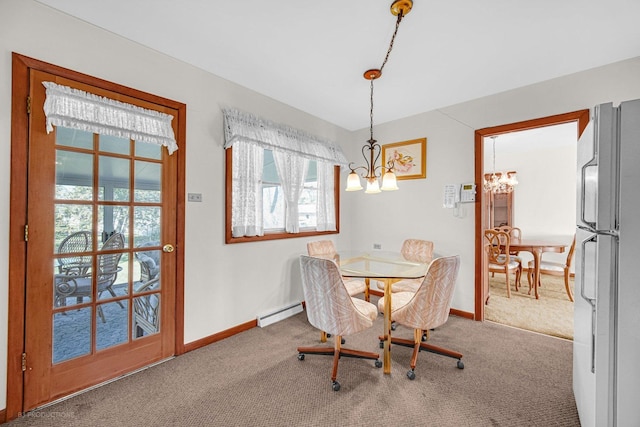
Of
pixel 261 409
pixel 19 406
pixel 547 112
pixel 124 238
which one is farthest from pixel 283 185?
pixel 547 112

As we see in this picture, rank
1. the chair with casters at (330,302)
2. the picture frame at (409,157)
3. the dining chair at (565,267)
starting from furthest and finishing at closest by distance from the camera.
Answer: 1. the dining chair at (565,267)
2. the picture frame at (409,157)
3. the chair with casters at (330,302)

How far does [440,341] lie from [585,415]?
1235mm

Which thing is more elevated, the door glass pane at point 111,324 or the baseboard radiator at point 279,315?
the door glass pane at point 111,324

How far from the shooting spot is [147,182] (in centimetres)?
217

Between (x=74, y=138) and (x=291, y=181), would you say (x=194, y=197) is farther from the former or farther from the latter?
(x=291, y=181)

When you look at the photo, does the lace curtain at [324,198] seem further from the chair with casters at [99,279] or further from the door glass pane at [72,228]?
the door glass pane at [72,228]

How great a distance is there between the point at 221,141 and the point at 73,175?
117 centimetres

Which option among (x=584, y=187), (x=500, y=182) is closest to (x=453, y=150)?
(x=584, y=187)

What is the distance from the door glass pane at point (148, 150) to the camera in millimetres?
2113

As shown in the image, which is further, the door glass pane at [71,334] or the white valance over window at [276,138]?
the white valance over window at [276,138]

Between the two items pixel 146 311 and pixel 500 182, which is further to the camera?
pixel 500 182

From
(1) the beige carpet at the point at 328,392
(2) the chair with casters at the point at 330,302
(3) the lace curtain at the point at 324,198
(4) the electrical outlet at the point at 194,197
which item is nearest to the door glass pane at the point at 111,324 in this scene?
(1) the beige carpet at the point at 328,392

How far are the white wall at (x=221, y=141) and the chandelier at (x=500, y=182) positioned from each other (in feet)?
6.92

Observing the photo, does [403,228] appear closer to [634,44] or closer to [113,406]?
[634,44]
